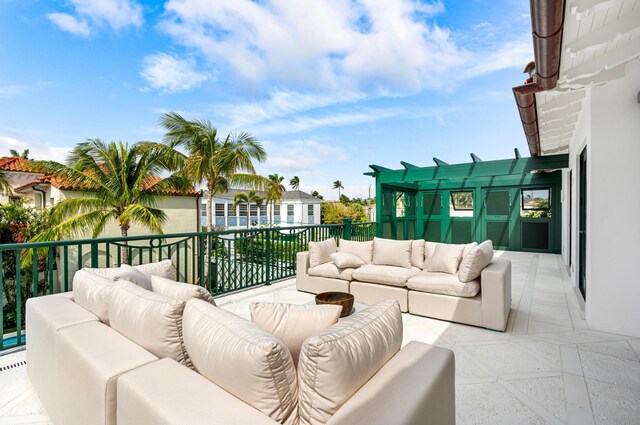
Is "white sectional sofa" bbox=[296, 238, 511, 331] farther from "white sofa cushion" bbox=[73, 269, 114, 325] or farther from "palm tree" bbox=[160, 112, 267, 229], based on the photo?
"palm tree" bbox=[160, 112, 267, 229]

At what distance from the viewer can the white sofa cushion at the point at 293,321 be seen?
48.4 inches

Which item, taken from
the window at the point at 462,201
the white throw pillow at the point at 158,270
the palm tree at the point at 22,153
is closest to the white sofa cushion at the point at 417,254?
the white throw pillow at the point at 158,270

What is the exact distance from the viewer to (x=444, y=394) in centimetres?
121

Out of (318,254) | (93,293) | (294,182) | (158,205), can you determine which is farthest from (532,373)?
(294,182)

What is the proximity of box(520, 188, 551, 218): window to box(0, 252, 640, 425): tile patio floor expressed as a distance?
18.8 ft

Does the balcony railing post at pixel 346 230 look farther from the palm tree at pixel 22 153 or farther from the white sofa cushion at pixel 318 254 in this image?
the palm tree at pixel 22 153

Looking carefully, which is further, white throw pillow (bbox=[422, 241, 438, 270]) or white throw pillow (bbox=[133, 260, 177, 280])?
white throw pillow (bbox=[422, 241, 438, 270])

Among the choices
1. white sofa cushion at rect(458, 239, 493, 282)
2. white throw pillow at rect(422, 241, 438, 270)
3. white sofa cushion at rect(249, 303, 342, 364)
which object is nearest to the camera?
white sofa cushion at rect(249, 303, 342, 364)

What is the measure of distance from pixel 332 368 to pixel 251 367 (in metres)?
0.25

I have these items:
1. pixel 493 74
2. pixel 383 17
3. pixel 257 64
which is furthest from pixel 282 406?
pixel 257 64

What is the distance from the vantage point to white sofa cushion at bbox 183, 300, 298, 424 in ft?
3.07

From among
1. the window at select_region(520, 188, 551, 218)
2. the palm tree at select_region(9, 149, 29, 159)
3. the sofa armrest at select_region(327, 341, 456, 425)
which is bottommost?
the sofa armrest at select_region(327, 341, 456, 425)

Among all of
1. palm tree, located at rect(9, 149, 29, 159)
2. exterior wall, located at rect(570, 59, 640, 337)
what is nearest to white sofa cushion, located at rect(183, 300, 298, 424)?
exterior wall, located at rect(570, 59, 640, 337)

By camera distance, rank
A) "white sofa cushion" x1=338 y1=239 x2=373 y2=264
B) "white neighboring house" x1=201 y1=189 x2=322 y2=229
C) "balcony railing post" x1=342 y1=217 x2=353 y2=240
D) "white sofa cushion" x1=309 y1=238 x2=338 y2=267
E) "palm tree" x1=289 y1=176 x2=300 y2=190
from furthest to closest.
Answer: "palm tree" x1=289 y1=176 x2=300 y2=190 → "white neighboring house" x1=201 y1=189 x2=322 y2=229 → "balcony railing post" x1=342 y1=217 x2=353 y2=240 → "white sofa cushion" x1=309 y1=238 x2=338 y2=267 → "white sofa cushion" x1=338 y1=239 x2=373 y2=264
